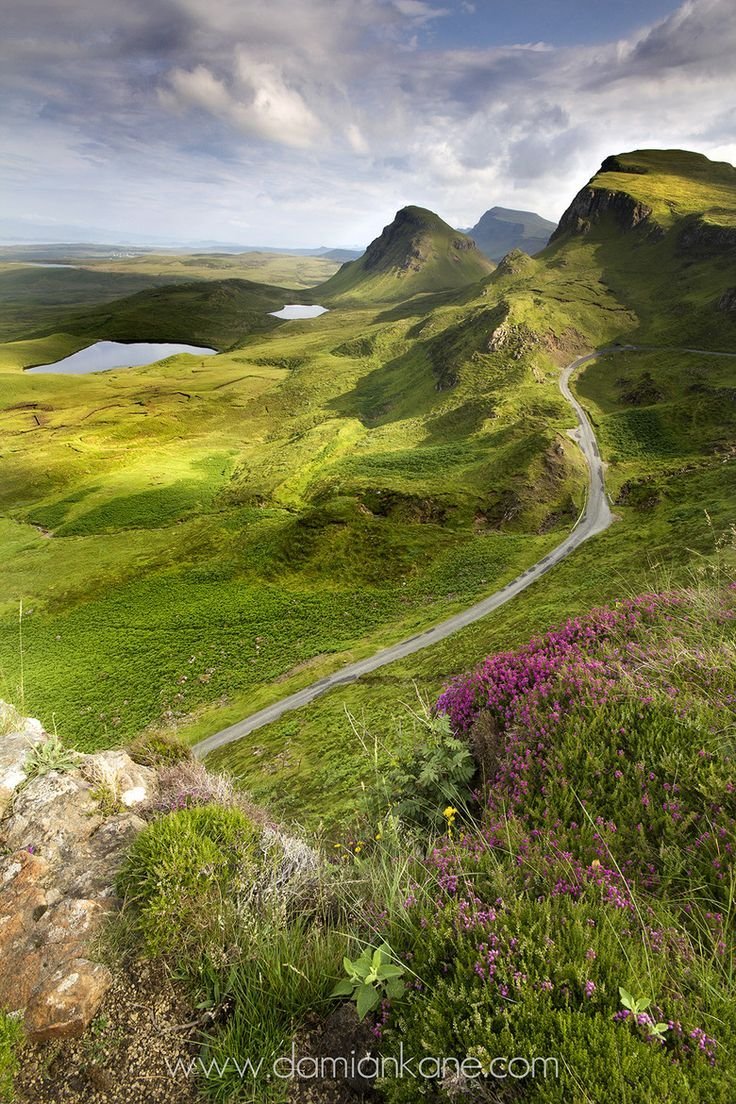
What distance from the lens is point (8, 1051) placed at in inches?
148

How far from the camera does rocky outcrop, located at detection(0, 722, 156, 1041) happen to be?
429cm

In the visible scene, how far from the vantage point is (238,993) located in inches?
157

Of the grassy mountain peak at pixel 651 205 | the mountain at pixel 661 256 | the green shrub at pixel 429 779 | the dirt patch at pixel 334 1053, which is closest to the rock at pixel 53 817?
the green shrub at pixel 429 779

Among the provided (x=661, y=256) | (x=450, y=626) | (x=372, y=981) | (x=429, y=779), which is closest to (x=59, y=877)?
(x=372, y=981)

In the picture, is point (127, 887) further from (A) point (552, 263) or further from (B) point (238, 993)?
(A) point (552, 263)

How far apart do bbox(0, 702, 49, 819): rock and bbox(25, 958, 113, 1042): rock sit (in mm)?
3526

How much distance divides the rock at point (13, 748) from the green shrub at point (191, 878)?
303cm

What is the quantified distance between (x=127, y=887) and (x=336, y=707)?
26998mm

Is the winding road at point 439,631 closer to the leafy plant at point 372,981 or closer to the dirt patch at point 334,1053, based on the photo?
the dirt patch at point 334,1053

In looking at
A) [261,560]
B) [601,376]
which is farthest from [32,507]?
[601,376]

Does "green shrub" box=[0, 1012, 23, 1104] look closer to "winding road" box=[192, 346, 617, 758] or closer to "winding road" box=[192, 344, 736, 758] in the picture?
"winding road" box=[192, 344, 736, 758]

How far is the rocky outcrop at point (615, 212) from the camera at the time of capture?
175 metres

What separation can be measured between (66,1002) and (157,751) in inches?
329

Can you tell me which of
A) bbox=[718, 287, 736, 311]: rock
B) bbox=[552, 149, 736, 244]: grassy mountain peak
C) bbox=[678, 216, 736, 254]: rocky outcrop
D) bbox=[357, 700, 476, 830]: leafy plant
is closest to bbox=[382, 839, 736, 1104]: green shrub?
bbox=[357, 700, 476, 830]: leafy plant
